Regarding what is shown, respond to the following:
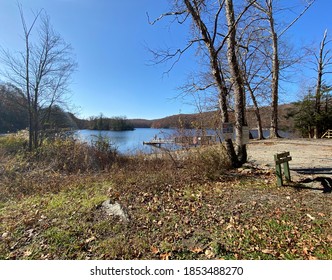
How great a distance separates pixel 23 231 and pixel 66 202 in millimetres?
1104

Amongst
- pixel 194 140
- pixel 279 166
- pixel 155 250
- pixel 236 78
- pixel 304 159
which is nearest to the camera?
pixel 155 250

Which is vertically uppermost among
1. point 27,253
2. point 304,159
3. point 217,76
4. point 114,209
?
point 217,76

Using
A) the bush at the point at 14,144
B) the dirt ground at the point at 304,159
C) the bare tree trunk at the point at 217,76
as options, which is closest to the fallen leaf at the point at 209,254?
the dirt ground at the point at 304,159

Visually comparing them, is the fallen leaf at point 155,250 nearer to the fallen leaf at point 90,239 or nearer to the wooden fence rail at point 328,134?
the fallen leaf at point 90,239

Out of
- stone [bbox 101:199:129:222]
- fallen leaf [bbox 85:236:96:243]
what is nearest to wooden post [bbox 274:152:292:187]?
stone [bbox 101:199:129:222]

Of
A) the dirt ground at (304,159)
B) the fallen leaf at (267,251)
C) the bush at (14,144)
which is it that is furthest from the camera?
the bush at (14,144)

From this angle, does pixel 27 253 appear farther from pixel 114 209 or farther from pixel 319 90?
pixel 319 90

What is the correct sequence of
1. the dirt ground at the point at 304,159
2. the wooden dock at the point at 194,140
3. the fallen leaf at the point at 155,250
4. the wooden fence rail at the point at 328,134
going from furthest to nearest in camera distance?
the wooden fence rail at the point at 328,134 < the wooden dock at the point at 194,140 < the dirt ground at the point at 304,159 < the fallen leaf at the point at 155,250

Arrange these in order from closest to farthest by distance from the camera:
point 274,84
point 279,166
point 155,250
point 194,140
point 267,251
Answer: point 267,251, point 155,250, point 279,166, point 194,140, point 274,84

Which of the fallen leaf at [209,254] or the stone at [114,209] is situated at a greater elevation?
the stone at [114,209]

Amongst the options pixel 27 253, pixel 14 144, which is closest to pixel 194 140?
pixel 27 253

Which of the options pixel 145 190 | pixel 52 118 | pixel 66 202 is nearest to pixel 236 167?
pixel 145 190

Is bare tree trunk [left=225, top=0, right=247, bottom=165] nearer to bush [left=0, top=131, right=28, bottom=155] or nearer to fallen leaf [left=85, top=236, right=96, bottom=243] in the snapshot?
fallen leaf [left=85, top=236, right=96, bottom=243]
